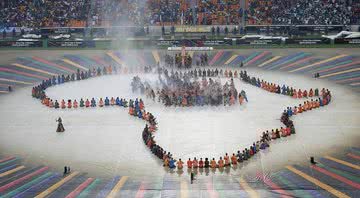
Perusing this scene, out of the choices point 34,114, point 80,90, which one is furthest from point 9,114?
point 80,90

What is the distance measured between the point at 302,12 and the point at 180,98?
40021mm

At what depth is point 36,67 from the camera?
67.9 meters

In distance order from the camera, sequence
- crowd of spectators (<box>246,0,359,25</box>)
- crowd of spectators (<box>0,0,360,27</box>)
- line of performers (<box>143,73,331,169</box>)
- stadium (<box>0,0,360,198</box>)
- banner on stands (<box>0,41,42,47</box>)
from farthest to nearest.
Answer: crowd of spectators (<box>0,0,360,27</box>)
crowd of spectators (<box>246,0,359,25</box>)
banner on stands (<box>0,41,42,47</box>)
line of performers (<box>143,73,331,169</box>)
stadium (<box>0,0,360,198</box>)

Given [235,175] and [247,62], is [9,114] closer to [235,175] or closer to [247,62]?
[235,175]

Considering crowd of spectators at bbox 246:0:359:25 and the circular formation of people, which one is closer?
the circular formation of people

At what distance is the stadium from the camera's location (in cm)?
3509

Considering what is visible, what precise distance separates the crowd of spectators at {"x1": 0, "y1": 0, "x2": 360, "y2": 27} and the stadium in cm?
21

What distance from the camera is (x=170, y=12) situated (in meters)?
87.4

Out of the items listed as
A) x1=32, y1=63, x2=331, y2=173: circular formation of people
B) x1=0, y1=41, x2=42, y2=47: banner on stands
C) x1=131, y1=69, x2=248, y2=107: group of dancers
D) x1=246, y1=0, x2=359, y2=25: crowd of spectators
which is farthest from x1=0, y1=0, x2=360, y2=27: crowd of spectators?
x1=131, y1=69, x2=248, y2=107: group of dancers

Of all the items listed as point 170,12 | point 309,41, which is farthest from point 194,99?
point 170,12

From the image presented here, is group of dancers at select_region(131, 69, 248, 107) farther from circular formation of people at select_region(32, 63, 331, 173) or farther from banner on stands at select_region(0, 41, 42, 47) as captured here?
banner on stands at select_region(0, 41, 42, 47)

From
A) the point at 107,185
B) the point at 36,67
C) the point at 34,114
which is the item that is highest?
the point at 36,67

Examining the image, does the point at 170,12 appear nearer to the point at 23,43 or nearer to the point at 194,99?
the point at 23,43

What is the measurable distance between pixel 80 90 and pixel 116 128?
13.5 metres
